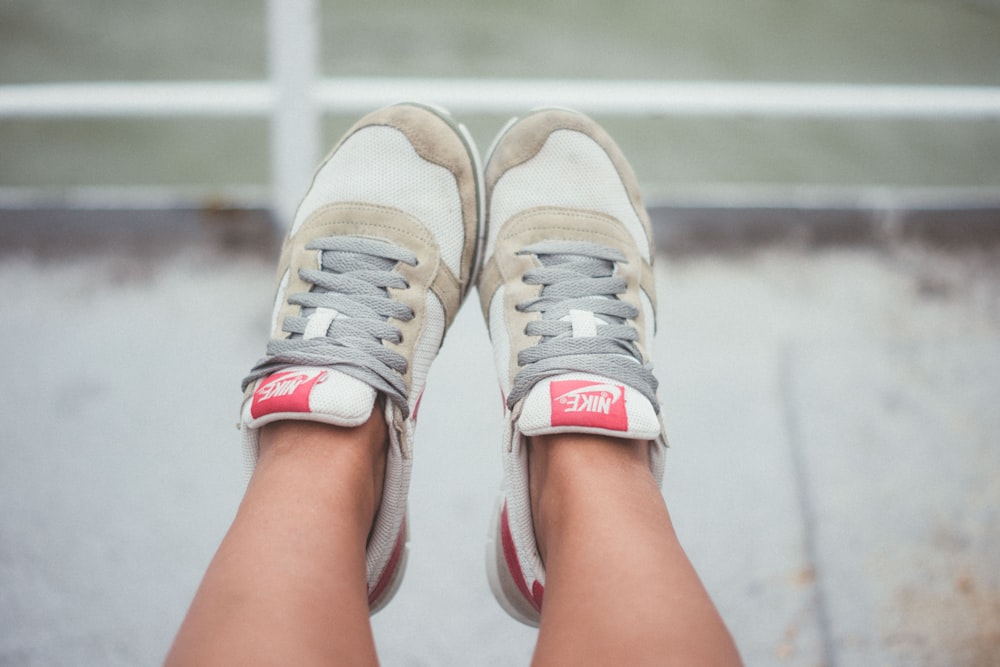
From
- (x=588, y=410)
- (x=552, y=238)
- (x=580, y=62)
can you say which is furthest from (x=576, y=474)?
(x=580, y=62)

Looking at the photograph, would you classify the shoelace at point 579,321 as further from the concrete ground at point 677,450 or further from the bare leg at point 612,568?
the concrete ground at point 677,450

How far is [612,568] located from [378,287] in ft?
1.60

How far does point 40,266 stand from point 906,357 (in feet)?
5.47

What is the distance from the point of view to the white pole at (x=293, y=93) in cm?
110

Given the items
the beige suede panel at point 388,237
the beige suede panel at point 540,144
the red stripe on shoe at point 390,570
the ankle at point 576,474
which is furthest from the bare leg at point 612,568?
the beige suede panel at point 540,144

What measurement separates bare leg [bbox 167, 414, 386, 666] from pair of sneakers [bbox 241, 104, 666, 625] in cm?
4

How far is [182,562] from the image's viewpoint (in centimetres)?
104

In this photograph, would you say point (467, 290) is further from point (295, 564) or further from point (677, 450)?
point (295, 564)

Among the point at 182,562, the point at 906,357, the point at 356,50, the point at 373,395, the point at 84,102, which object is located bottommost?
the point at 182,562

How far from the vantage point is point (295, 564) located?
641mm

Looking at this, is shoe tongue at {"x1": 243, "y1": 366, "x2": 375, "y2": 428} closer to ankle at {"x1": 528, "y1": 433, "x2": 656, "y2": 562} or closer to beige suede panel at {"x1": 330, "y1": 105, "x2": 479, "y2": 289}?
ankle at {"x1": 528, "y1": 433, "x2": 656, "y2": 562}

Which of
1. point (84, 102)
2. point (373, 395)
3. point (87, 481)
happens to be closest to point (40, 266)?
point (84, 102)

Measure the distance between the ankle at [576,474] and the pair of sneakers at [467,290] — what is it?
0.02 metres

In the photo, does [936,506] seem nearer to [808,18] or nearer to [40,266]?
[40,266]
